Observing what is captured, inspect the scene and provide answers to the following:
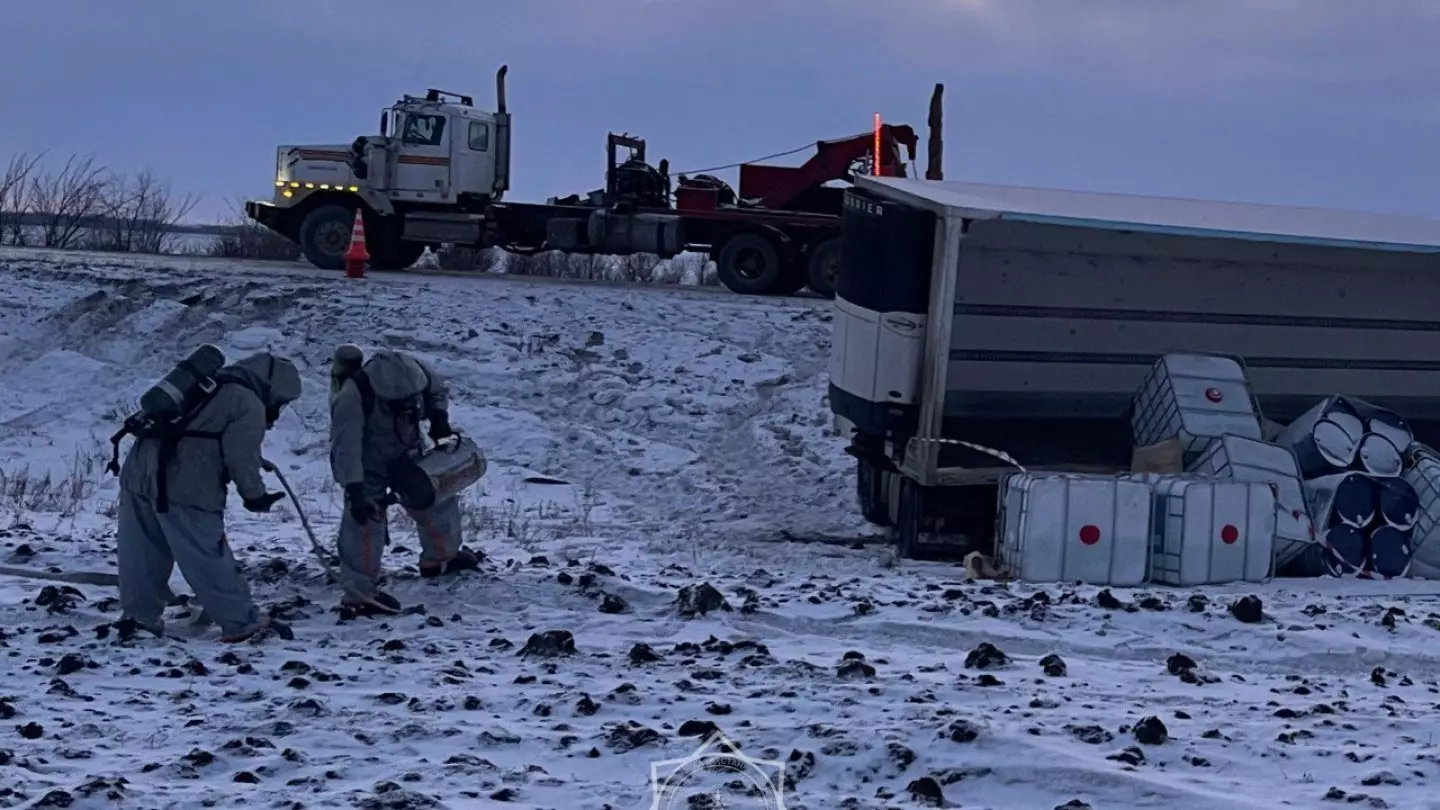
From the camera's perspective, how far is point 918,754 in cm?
499

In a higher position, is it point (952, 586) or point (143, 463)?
point (143, 463)

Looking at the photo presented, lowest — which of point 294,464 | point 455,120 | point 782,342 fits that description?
point 294,464

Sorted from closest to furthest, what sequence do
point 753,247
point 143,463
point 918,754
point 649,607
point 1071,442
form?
point 918,754, point 143,463, point 649,607, point 1071,442, point 753,247

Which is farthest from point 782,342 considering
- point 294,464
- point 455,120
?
point 455,120

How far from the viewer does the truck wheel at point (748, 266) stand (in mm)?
21250

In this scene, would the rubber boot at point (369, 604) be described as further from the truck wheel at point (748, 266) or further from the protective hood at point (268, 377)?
the truck wheel at point (748, 266)

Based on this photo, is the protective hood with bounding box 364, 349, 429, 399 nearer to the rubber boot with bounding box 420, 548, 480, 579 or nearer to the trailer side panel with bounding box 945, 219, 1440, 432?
the rubber boot with bounding box 420, 548, 480, 579

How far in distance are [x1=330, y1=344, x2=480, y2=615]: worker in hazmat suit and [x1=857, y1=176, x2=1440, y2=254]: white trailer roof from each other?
143 inches

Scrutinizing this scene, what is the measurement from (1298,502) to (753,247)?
11935 mm

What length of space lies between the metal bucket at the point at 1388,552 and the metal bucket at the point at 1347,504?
12cm

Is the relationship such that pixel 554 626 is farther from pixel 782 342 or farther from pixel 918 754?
pixel 782 342

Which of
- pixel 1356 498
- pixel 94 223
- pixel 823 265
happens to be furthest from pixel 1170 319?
pixel 94 223

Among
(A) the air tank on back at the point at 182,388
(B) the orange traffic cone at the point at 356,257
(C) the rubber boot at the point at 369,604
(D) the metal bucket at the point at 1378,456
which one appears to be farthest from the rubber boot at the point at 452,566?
(B) the orange traffic cone at the point at 356,257

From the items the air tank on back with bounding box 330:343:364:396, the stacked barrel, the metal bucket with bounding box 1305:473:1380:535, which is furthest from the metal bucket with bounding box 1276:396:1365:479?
the air tank on back with bounding box 330:343:364:396
